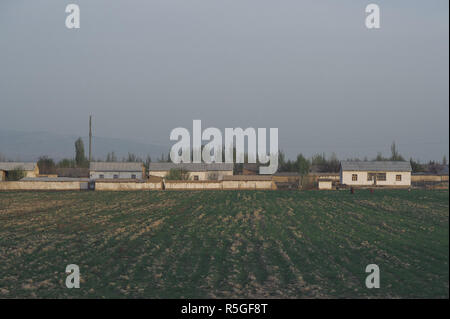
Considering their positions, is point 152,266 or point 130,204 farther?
point 130,204

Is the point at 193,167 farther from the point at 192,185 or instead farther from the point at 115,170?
the point at 192,185

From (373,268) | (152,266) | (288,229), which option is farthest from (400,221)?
(152,266)

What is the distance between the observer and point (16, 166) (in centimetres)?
7838

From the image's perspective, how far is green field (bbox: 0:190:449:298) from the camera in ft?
41.9

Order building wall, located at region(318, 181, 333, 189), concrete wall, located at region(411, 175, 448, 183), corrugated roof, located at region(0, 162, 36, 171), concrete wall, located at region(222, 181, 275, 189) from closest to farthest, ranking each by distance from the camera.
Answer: building wall, located at region(318, 181, 333, 189) → concrete wall, located at region(222, 181, 275, 189) → corrugated roof, located at region(0, 162, 36, 171) → concrete wall, located at region(411, 175, 448, 183)

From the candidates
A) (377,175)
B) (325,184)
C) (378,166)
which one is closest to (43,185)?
(325,184)

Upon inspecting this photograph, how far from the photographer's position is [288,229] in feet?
79.2

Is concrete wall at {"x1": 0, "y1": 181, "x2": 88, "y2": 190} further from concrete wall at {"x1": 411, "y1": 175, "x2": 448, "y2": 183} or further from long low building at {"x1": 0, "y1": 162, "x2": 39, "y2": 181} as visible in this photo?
concrete wall at {"x1": 411, "y1": 175, "x2": 448, "y2": 183}

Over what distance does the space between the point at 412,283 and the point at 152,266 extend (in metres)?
8.30

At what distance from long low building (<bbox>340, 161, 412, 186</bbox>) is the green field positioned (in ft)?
129

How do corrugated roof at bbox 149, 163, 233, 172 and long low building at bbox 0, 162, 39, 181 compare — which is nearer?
long low building at bbox 0, 162, 39, 181

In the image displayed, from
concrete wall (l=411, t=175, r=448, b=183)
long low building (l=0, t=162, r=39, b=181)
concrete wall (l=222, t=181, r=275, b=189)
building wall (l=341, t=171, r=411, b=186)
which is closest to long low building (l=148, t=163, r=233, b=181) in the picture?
concrete wall (l=222, t=181, r=275, b=189)
